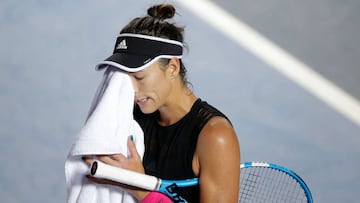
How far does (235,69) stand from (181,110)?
1245mm

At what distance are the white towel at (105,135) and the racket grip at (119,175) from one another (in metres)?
0.07

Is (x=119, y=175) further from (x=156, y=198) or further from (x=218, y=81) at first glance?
(x=218, y=81)

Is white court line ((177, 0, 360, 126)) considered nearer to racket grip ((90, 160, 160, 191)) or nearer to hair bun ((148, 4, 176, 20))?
hair bun ((148, 4, 176, 20))

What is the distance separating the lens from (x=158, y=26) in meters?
1.40

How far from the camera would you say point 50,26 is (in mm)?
2609

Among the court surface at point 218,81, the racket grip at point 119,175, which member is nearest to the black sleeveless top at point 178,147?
the racket grip at point 119,175

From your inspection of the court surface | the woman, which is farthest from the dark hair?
the court surface

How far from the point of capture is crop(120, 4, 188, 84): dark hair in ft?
4.56

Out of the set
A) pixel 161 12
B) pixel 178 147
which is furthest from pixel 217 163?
pixel 161 12

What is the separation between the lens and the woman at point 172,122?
1321 mm

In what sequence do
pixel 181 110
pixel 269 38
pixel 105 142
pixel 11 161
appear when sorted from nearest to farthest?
pixel 105 142 < pixel 181 110 < pixel 11 161 < pixel 269 38

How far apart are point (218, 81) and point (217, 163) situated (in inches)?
52.2

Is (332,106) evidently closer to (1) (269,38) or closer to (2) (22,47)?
(1) (269,38)

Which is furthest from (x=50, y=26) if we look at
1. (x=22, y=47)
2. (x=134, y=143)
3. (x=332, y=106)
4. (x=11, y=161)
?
(x=134, y=143)
